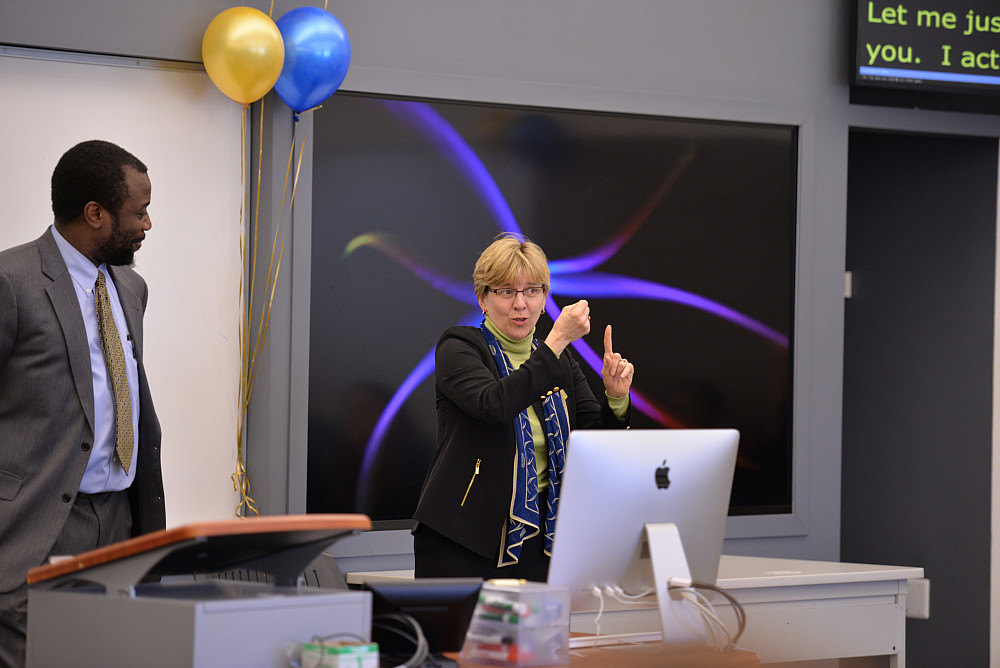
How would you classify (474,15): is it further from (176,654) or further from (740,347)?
(176,654)

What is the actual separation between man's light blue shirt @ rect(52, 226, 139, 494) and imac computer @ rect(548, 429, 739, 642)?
0.99 meters

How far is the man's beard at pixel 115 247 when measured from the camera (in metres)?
2.22

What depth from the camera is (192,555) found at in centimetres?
141

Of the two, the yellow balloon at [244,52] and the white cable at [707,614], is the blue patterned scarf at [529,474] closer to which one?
the white cable at [707,614]

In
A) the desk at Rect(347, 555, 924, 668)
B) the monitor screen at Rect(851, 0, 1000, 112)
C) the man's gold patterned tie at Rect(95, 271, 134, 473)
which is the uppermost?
the monitor screen at Rect(851, 0, 1000, 112)

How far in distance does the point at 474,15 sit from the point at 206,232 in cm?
120

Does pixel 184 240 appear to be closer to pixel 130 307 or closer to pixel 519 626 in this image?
pixel 130 307

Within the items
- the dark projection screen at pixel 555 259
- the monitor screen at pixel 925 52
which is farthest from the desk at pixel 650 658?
the monitor screen at pixel 925 52

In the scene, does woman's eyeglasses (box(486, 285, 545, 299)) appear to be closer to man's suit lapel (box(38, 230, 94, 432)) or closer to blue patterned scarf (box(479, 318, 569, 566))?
blue patterned scarf (box(479, 318, 569, 566))

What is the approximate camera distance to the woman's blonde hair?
2395 mm

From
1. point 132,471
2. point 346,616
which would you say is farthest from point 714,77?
point 346,616

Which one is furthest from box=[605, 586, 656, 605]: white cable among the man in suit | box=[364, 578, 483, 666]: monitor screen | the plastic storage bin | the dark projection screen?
the dark projection screen

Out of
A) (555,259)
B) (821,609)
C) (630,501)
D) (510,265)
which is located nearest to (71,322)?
(510,265)

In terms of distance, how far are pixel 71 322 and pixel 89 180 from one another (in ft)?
0.97
